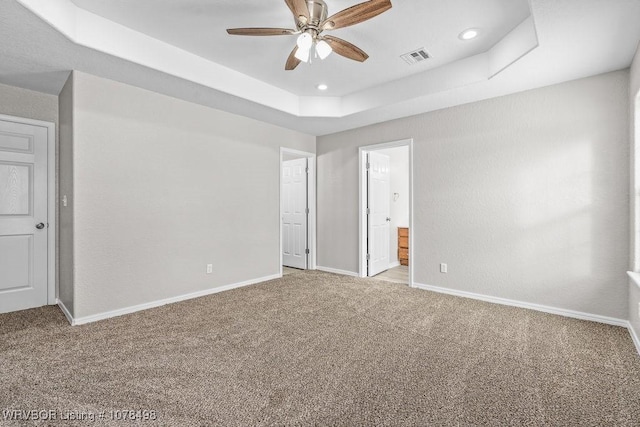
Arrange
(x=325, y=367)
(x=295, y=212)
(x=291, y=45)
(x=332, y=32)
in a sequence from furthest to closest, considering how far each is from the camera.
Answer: (x=295, y=212)
(x=291, y=45)
(x=332, y=32)
(x=325, y=367)

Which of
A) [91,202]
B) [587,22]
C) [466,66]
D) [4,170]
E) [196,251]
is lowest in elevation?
[196,251]

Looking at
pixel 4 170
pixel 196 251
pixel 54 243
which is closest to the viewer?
pixel 4 170

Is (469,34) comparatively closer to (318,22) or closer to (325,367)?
(318,22)

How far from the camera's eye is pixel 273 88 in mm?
3922

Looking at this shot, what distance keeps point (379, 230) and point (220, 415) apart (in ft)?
13.1

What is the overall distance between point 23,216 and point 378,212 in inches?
184

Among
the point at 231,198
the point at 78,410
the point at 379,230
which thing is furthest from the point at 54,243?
the point at 379,230

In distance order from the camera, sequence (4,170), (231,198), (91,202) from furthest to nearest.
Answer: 1. (231,198)
2. (4,170)
3. (91,202)

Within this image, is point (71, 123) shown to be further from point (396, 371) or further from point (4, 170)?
point (396, 371)

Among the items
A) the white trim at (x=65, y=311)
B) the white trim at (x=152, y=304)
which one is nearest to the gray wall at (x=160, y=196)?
the white trim at (x=152, y=304)

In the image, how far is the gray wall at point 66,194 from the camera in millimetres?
2985

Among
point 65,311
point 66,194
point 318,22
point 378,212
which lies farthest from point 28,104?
point 378,212

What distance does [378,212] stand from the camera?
5180mm

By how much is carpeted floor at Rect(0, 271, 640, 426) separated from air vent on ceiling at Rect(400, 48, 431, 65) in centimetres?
270
